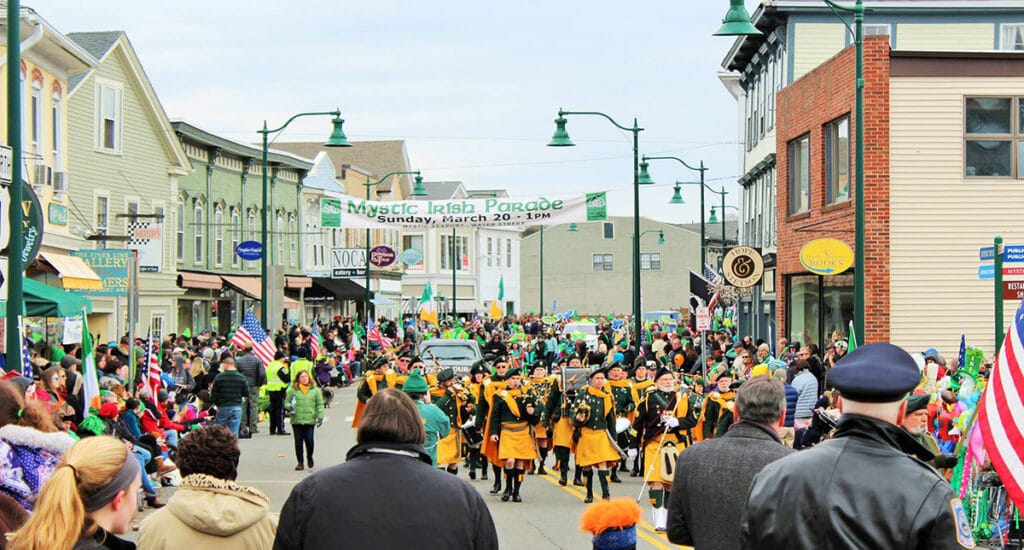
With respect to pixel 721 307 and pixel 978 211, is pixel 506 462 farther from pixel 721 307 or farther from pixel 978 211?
pixel 721 307

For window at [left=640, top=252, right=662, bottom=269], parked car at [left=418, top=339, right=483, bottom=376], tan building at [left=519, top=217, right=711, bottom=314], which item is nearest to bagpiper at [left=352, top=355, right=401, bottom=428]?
parked car at [left=418, top=339, right=483, bottom=376]

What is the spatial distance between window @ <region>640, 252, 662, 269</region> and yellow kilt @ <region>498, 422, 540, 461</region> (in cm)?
8517

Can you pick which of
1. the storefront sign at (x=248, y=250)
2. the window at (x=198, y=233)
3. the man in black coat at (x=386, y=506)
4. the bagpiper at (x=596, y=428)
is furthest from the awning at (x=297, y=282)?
the man in black coat at (x=386, y=506)

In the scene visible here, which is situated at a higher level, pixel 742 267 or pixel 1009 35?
pixel 1009 35

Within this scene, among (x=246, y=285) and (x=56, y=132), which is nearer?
(x=56, y=132)

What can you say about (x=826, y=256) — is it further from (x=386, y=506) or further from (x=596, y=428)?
(x=386, y=506)

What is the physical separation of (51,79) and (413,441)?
27265 millimetres

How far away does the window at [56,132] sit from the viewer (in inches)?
1210

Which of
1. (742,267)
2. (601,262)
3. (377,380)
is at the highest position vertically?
(601,262)

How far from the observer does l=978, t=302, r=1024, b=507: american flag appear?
846 centimetres

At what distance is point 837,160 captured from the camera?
26.8 meters

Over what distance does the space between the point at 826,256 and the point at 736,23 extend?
5.51 metres

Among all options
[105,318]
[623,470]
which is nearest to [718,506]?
[623,470]

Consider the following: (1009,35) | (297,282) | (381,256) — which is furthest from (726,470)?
(297,282)
